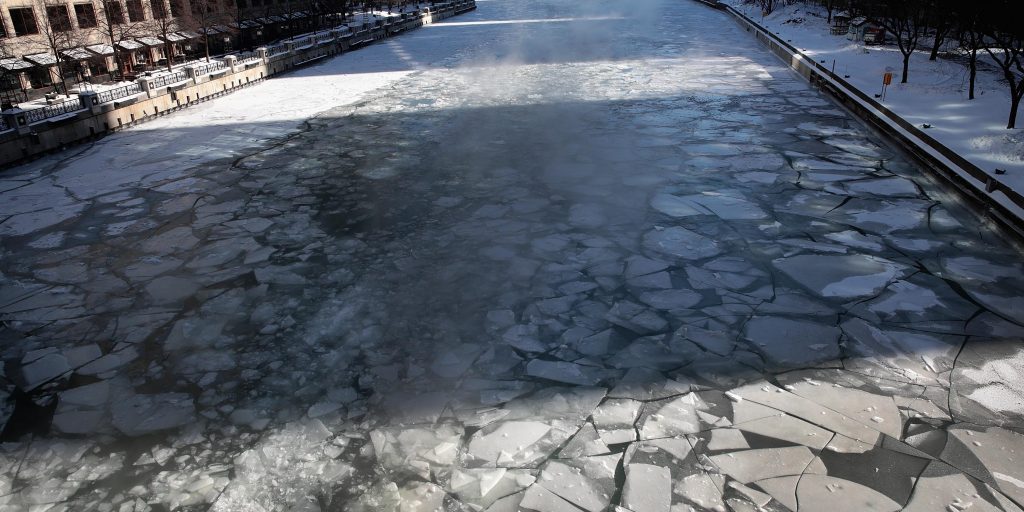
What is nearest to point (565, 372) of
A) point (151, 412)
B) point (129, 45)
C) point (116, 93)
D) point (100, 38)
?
point (151, 412)

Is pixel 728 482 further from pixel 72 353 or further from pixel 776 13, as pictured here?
pixel 776 13

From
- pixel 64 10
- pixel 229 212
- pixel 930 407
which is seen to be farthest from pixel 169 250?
pixel 64 10

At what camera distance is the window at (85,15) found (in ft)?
85.4

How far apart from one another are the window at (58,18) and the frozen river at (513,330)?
15299 millimetres

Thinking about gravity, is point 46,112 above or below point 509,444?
above

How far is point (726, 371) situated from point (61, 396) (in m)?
5.67

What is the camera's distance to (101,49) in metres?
24.5

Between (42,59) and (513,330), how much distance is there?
23.7m

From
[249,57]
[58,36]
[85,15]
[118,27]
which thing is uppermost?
[85,15]

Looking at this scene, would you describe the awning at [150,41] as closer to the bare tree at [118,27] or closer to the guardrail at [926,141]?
the bare tree at [118,27]

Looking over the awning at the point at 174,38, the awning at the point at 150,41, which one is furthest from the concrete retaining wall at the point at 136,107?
the awning at the point at 150,41

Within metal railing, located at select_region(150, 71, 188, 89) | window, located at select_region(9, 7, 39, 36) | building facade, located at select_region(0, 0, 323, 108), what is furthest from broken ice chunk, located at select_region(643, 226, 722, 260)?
window, located at select_region(9, 7, 39, 36)

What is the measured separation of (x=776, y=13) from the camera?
3519 centimetres

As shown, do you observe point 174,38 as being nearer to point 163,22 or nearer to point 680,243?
point 163,22
